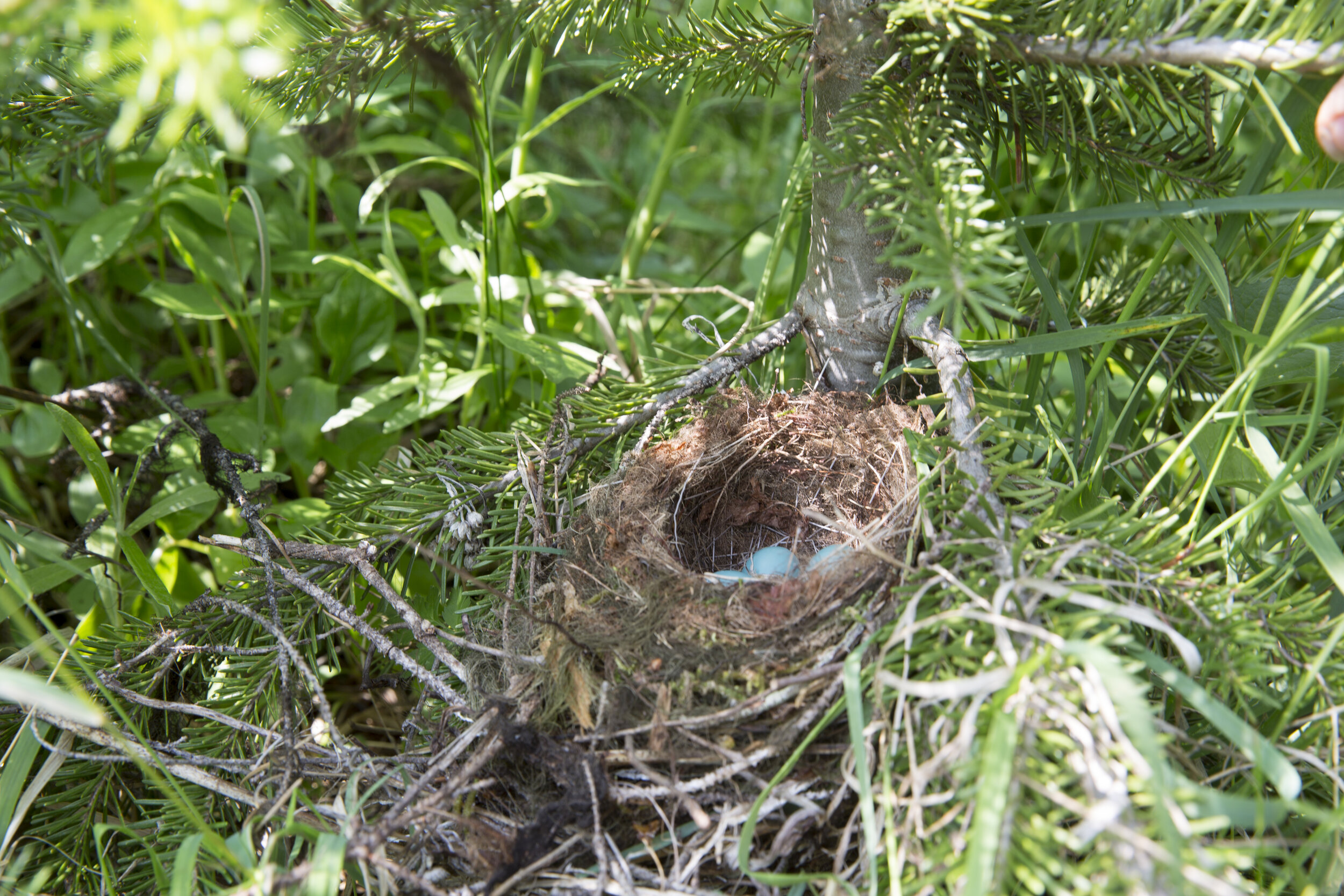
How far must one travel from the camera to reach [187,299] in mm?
1382

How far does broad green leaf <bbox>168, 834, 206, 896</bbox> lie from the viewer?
632mm

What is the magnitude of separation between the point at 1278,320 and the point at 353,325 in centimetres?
137

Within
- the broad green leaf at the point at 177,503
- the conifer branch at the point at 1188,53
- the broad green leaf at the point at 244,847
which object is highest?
the conifer branch at the point at 1188,53

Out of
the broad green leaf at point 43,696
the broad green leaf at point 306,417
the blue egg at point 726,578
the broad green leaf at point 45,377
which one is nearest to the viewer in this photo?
the broad green leaf at point 43,696

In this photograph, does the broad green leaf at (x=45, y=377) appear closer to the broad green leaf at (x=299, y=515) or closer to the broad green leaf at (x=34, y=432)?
the broad green leaf at (x=34, y=432)

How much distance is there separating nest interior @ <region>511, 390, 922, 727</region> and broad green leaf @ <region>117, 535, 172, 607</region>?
52 cm

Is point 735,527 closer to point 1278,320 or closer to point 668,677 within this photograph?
point 668,677

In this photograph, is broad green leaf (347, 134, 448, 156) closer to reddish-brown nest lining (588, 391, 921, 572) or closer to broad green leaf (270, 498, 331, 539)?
broad green leaf (270, 498, 331, 539)

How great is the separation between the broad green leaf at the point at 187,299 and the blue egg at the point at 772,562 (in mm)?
963

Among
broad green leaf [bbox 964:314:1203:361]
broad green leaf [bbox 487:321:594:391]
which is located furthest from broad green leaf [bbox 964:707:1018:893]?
broad green leaf [bbox 487:321:594:391]

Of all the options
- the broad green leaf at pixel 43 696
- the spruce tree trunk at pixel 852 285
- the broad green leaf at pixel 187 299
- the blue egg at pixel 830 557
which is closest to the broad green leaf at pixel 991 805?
the spruce tree trunk at pixel 852 285

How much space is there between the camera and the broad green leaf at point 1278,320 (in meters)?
0.88

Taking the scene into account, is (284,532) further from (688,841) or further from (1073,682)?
(1073,682)

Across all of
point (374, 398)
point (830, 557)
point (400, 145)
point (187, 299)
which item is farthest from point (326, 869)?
point (400, 145)
